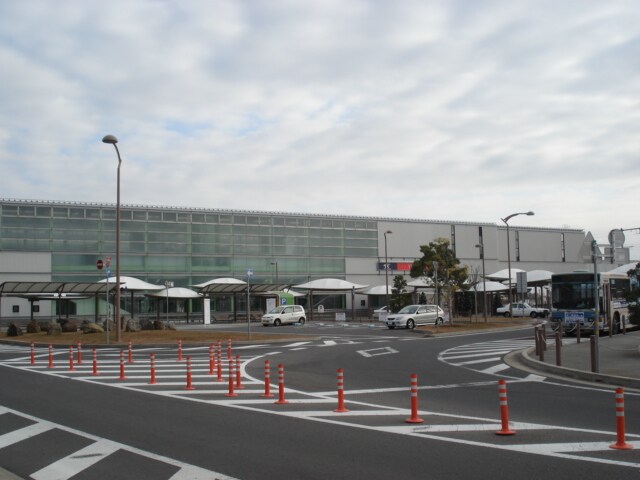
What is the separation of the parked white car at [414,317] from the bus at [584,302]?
10735mm

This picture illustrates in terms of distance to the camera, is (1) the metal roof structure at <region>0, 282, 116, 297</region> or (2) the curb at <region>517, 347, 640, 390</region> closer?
(2) the curb at <region>517, 347, 640, 390</region>

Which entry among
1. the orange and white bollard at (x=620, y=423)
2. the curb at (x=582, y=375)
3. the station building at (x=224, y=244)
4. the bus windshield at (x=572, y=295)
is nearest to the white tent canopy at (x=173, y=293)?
the station building at (x=224, y=244)

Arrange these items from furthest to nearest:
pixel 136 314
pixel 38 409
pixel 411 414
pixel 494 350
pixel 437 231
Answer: pixel 437 231 < pixel 136 314 < pixel 494 350 < pixel 38 409 < pixel 411 414

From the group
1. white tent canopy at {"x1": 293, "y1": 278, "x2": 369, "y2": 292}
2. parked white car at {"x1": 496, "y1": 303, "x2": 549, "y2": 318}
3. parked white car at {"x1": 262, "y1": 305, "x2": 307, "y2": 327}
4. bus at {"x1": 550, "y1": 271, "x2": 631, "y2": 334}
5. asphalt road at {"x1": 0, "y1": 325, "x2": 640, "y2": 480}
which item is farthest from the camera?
white tent canopy at {"x1": 293, "y1": 278, "x2": 369, "y2": 292}

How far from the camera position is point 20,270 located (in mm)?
65000

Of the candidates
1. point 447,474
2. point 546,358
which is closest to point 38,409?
point 447,474

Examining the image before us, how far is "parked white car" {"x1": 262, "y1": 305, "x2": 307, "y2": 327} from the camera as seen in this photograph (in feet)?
169

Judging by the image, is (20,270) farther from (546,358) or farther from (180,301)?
(546,358)

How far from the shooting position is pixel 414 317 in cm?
4278

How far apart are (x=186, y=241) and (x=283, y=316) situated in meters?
25.4

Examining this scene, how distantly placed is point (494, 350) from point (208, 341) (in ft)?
43.7

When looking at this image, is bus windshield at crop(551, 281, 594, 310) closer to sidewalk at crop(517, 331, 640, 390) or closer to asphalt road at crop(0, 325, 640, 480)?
sidewalk at crop(517, 331, 640, 390)

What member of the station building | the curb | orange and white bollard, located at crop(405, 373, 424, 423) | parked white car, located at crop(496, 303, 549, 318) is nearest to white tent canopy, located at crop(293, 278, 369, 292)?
the station building

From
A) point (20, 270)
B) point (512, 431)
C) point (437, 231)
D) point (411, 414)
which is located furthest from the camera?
point (437, 231)
